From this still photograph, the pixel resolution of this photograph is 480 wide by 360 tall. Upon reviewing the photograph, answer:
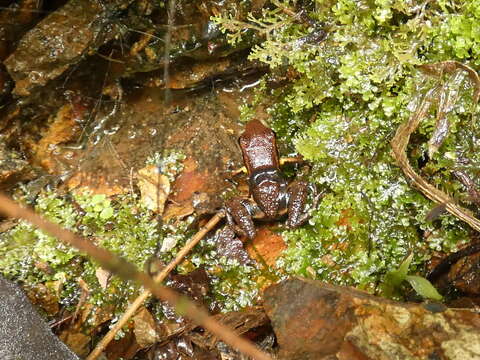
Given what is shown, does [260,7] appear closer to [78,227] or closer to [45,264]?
[78,227]

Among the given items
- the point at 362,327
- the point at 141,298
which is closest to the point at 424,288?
the point at 362,327

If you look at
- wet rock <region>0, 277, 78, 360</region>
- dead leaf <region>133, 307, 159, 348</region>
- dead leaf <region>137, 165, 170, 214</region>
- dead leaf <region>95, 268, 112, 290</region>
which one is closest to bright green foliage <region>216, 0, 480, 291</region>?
dead leaf <region>133, 307, 159, 348</region>

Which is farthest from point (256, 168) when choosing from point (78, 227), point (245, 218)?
point (78, 227)

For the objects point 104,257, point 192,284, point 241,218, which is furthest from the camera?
point 241,218

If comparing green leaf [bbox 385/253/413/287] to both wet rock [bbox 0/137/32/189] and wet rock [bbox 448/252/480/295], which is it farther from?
wet rock [bbox 0/137/32/189]

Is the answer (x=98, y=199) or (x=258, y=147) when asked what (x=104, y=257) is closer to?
(x=258, y=147)

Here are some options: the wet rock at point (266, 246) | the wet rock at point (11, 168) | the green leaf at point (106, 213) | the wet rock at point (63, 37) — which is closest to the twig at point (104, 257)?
the wet rock at point (266, 246)
